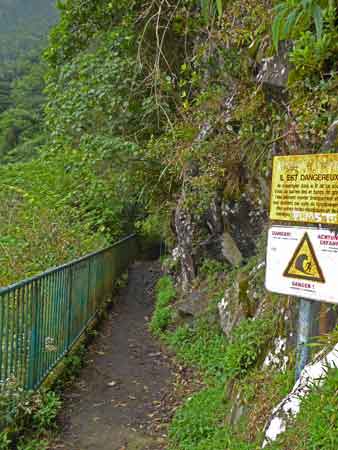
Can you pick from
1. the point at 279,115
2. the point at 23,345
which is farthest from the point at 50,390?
the point at 279,115

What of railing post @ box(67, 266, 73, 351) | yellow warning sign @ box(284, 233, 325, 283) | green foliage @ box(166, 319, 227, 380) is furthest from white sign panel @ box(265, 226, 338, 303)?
railing post @ box(67, 266, 73, 351)

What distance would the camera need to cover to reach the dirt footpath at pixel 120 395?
4.12 m

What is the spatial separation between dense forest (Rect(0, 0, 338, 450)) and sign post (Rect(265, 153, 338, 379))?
0.55 m

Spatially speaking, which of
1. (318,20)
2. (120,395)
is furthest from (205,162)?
(318,20)

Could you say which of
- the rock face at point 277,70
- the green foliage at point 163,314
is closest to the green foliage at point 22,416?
the green foliage at point 163,314

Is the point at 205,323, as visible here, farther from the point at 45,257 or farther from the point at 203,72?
the point at 203,72

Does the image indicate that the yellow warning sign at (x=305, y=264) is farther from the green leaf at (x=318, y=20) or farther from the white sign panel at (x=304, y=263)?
the green leaf at (x=318, y=20)

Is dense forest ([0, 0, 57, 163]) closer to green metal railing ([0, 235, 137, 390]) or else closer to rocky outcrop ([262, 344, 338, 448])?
green metal railing ([0, 235, 137, 390])

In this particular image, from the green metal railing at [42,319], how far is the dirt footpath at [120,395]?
493 millimetres

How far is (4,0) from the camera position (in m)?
51.6

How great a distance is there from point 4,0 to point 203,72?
54.4m

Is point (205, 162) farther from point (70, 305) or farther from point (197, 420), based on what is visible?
point (197, 420)

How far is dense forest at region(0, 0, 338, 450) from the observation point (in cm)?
357

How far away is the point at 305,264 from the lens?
239 centimetres
